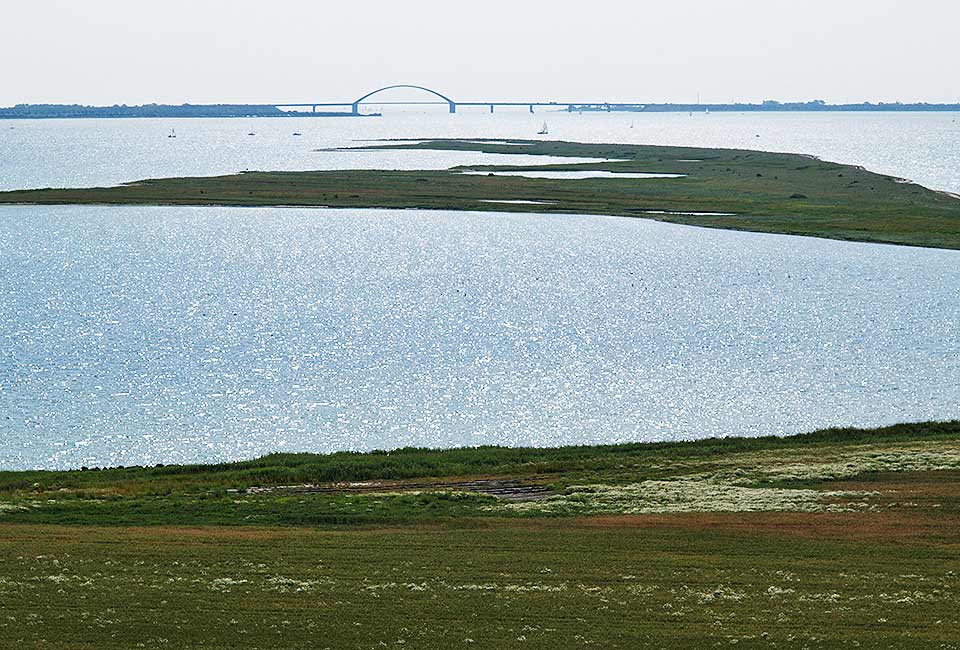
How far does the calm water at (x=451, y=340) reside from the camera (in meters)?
53.0

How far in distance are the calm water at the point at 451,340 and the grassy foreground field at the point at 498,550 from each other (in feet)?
20.8

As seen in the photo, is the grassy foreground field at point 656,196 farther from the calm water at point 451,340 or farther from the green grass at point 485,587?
the green grass at point 485,587

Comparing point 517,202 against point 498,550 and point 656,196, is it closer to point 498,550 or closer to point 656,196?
point 656,196

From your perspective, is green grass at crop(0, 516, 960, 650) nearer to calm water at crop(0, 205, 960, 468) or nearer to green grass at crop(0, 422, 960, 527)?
green grass at crop(0, 422, 960, 527)

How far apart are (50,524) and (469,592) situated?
13.0 metres

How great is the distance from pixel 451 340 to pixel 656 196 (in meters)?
79.7

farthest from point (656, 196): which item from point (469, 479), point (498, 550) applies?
point (498, 550)

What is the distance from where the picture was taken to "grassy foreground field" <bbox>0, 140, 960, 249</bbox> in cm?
12128

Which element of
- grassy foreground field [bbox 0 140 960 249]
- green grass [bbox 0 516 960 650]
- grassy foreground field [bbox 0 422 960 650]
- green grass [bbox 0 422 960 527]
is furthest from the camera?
grassy foreground field [bbox 0 140 960 249]

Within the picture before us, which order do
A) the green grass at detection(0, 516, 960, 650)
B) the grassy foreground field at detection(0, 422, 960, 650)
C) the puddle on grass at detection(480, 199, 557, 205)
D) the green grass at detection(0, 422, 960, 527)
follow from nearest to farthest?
the green grass at detection(0, 516, 960, 650) → the grassy foreground field at detection(0, 422, 960, 650) → the green grass at detection(0, 422, 960, 527) → the puddle on grass at detection(480, 199, 557, 205)

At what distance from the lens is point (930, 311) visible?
257 feet

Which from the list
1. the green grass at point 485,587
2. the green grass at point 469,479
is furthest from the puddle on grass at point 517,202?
the green grass at point 485,587

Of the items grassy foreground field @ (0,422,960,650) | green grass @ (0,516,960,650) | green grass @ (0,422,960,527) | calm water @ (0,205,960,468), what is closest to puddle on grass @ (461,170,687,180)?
calm water @ (0,205,960,468)

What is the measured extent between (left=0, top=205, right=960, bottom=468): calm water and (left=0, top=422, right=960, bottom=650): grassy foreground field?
6.33 meters
